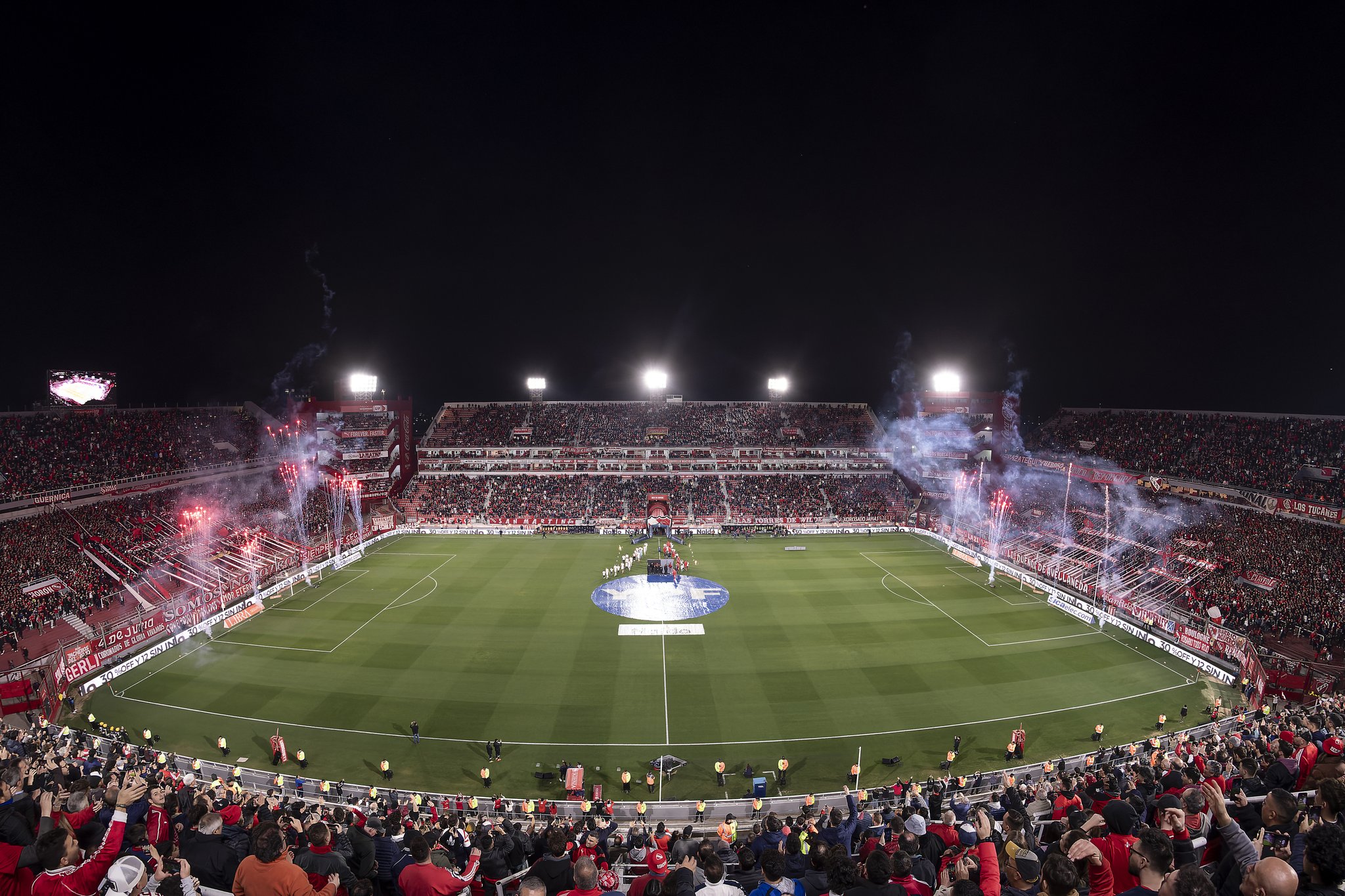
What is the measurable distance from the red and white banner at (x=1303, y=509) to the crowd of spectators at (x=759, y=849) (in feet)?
104

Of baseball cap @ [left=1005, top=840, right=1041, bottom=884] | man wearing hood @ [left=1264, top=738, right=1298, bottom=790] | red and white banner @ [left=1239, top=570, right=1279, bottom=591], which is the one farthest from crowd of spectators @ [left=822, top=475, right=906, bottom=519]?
baseball cap @ [left=1005, top=840, right=1041, bottom=884]

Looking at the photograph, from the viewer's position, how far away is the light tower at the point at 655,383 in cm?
7575

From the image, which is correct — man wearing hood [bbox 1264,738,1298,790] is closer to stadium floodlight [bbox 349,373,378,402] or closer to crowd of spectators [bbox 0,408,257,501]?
crowd of spectators [bbox 0,408,257,501]

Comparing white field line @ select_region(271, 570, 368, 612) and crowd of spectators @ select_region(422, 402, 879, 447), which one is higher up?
crowd of spectators @ select_region(422, 402, 879, 447)

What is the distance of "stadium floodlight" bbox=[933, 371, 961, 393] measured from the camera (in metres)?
68.5

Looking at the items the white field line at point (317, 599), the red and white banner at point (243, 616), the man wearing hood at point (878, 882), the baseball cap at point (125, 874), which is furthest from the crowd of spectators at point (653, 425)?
the man wearing hood at point (878, 882)

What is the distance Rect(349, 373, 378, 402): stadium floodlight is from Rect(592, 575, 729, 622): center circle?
43006 mm

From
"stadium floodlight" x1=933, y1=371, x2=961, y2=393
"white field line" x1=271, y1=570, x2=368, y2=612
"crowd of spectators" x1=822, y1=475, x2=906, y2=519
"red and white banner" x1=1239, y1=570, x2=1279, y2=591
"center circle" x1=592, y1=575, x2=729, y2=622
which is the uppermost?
"stadium floodlight" x1=933, y1=371, x2=961, y2=393

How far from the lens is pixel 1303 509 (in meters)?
36.3

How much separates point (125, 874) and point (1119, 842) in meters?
9.56

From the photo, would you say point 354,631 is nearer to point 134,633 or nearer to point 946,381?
point 134,633

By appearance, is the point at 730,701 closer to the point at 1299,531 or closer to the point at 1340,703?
the point at 1340,703

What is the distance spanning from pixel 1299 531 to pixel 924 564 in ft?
69.0

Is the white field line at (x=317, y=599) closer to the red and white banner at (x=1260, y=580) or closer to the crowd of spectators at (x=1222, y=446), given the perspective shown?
the red and white banner at (x=1260, y=580)
